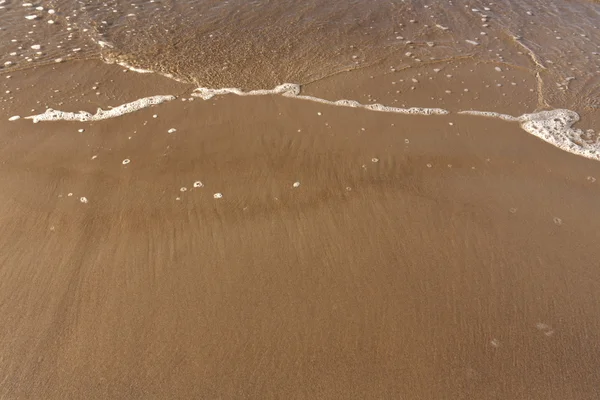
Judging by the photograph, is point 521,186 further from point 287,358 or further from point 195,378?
point 195,378

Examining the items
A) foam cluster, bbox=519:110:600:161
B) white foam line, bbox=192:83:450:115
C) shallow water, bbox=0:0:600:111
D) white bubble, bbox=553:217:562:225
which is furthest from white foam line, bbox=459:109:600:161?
white bubble, bbox=553:217:562:225

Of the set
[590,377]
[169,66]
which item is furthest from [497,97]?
[169,66]

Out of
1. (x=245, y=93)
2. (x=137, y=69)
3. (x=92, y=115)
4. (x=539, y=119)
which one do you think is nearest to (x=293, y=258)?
(x=245, y=93)

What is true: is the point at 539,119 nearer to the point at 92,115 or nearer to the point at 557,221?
the point at 557,221

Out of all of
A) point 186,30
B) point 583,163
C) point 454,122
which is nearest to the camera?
point 583,163

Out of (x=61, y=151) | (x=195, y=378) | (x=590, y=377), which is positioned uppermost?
(x=61, y=151)

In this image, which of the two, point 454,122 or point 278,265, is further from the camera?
point 454,122

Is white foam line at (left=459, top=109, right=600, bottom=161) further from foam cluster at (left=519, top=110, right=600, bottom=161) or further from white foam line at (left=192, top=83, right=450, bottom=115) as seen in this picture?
white foam line at (left=192, top=83, right=450, bottom=115)

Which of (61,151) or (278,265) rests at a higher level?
(61,151)
